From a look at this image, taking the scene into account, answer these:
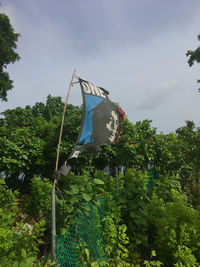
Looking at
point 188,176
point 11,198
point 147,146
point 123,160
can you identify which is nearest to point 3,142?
point 11,198

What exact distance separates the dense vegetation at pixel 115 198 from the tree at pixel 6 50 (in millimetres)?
→ 4851

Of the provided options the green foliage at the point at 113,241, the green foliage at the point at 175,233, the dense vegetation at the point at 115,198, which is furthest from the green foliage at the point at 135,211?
the green foliage at the point at 113,241

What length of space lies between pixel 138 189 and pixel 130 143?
3874mm

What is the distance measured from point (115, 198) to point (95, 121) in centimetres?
177

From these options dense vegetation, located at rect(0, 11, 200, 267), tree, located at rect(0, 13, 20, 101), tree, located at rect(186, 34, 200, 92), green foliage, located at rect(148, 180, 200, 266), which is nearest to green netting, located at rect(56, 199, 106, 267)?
dense vegetation, located at rect(0, 11, 200, 267)

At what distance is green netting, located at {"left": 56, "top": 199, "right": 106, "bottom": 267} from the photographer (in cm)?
234

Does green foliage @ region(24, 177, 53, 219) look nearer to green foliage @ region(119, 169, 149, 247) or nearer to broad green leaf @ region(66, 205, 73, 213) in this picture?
green foliage @ region(119, 169, 149, 247)

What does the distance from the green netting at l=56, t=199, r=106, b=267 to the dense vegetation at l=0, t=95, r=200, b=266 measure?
0.11 meters

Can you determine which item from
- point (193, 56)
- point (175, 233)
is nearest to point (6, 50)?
point (193, 56)

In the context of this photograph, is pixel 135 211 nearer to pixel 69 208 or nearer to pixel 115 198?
pixel 115 198

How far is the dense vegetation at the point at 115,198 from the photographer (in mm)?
2727

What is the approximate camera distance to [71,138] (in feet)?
25.2

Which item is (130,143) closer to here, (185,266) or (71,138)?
(71,138)

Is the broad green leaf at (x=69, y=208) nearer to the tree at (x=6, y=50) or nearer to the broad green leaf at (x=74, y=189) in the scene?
the broad green leaf at (x=74, y=189)
